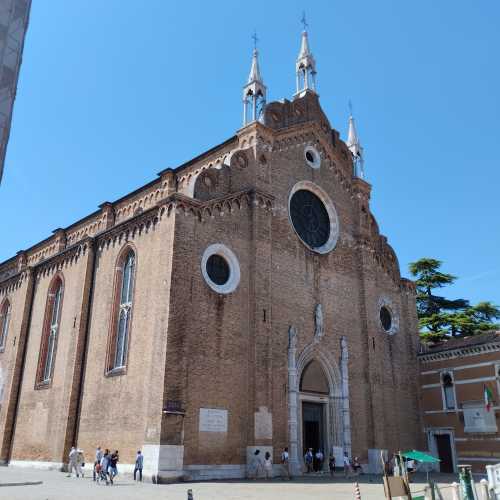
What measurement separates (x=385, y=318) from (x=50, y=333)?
16.5m

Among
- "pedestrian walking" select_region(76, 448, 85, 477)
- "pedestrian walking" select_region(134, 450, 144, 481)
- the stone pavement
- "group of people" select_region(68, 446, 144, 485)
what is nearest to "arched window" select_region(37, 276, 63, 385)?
"pedestrian walking" select_region(76, 448, 85, 477)

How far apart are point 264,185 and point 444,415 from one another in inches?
559

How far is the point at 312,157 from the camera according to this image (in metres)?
27.3

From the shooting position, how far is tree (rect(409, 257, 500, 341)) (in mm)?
39250

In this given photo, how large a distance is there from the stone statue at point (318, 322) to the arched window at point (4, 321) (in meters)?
17.3

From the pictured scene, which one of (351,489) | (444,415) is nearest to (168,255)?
(351,489)

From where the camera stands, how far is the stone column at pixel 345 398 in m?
23.1

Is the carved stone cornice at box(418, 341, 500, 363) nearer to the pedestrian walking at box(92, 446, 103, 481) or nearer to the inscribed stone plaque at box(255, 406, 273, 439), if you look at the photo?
the inscribed stone plaque at box(255, 406, 273, 439)

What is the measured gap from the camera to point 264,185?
920 inches

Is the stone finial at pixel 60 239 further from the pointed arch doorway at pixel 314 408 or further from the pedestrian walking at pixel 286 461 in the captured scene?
the pedestrian walking at pixel 286 461

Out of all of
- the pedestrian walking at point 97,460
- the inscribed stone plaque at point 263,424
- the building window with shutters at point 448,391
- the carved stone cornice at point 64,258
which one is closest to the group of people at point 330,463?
the inscribed stone plaque at point 263,424

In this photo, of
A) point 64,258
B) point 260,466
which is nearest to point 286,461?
point 260,466

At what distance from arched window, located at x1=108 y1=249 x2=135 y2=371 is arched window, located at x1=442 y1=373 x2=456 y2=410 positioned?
51.9 ft

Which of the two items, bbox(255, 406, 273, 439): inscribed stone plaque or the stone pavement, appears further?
bbox(255, 406, 273, 439): inscribed stone plaque
